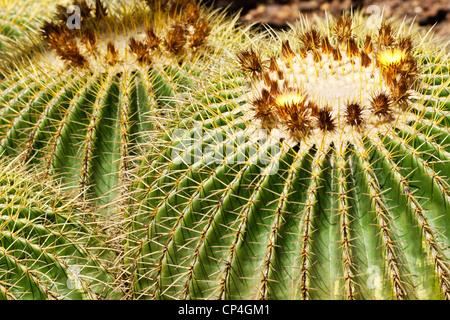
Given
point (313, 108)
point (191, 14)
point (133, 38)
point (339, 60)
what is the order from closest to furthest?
point (313, 108) → point (339, 60) → point (133, 38) → point (191, 14)

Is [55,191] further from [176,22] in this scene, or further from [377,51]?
[377,51]

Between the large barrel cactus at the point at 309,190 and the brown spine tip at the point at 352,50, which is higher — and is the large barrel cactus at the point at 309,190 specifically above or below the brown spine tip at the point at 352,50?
below

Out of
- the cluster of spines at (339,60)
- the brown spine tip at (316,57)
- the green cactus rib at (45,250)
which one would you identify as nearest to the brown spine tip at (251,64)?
the cluster of spines at (339,60)

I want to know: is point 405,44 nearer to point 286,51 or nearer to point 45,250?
point 286,51

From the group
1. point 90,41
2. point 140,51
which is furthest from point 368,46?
point 90,41

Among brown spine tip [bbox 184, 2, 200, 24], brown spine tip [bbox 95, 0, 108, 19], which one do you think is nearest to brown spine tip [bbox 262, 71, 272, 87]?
brown spine tip [bbox 184, 2, 200, 24]

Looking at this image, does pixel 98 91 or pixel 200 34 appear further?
pixel 200 34

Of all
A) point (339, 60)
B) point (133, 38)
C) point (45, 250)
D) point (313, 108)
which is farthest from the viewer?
point (133, 38)

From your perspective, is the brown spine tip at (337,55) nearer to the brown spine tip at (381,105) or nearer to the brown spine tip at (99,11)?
the brown spine tip at (381,105)
